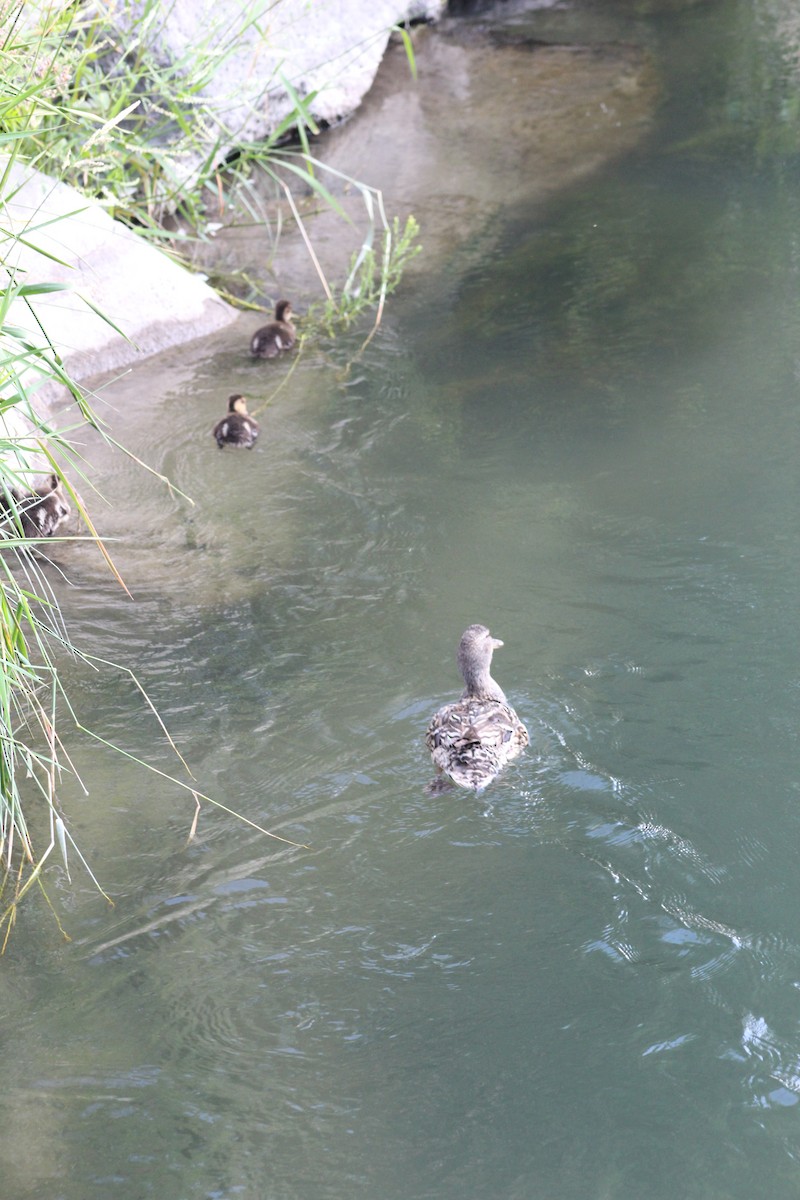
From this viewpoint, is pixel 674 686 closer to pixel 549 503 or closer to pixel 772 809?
pixel 772 809

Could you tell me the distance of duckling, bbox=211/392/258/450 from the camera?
24.5 feet

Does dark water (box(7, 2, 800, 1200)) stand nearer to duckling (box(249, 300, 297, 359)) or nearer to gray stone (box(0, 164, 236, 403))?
duckling (box(249, 300, 297, 359))

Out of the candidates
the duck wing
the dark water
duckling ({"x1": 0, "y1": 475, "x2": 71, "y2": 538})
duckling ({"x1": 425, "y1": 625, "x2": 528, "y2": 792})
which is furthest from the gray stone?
the duck wing

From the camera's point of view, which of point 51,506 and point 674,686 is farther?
point 51,506

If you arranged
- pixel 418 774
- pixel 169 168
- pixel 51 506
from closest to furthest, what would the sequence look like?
1. pixel 418 774
2. pixel 51 506
3. pixel 169 168

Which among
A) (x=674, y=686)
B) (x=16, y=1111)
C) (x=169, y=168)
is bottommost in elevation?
(x=674, y=686)

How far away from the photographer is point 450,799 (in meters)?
4.79

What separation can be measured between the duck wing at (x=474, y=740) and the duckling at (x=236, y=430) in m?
3.07

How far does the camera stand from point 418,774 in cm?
493

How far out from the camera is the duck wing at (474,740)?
15.4 ft

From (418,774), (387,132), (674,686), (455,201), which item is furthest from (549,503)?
(387,132)

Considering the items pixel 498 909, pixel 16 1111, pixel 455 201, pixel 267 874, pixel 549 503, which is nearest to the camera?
pixel 16 1111

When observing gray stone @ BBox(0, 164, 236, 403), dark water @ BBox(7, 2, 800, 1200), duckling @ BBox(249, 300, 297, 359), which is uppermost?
gray stone @ BBox(0, 164, 236, 403)

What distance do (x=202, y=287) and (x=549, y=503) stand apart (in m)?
4.27
